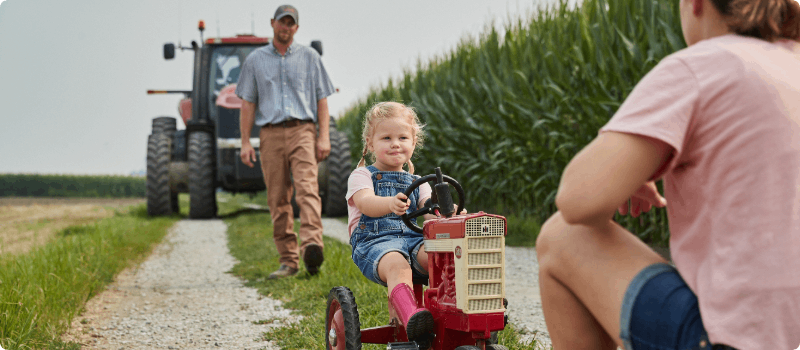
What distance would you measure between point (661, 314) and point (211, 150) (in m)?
9.03

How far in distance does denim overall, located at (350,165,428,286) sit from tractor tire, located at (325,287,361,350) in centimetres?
13

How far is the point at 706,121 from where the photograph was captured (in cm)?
101

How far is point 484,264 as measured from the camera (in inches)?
74.0

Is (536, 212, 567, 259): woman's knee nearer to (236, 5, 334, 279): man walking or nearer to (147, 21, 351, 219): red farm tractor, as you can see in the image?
(236, 5, 334, 279): man walking

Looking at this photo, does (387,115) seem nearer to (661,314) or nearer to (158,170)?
(661,314)

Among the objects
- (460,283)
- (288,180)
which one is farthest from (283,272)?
(460,283)

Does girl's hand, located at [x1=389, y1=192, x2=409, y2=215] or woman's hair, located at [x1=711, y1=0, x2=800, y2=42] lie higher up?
woman's hair, located at [x1=711, y1=0, x2=800, y2=42]

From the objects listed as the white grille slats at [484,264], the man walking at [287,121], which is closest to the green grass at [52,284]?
the man walking at [287,121]

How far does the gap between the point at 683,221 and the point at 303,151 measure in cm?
345

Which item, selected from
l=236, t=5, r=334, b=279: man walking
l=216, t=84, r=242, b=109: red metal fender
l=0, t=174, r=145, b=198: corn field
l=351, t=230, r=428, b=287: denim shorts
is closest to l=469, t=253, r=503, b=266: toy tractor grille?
l=351, t=230, r=428, b=287: denim shorts

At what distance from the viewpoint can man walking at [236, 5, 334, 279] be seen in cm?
434

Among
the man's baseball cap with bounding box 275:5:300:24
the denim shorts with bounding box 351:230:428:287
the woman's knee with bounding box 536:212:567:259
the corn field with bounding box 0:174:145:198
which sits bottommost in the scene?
the corn field with bounding box 0:174:145:198

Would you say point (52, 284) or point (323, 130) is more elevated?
point (323, 130)

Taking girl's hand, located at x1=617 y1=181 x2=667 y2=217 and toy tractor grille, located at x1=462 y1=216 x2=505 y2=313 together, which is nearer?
girl's hand, located at x1=617 y1=181 x2=667 y2=217
